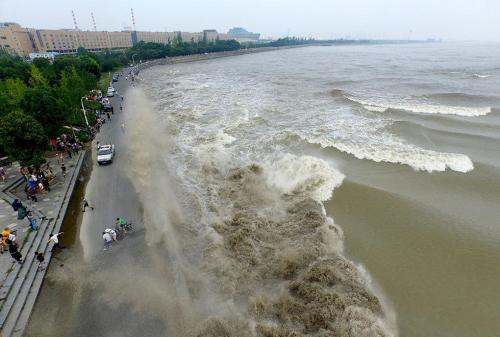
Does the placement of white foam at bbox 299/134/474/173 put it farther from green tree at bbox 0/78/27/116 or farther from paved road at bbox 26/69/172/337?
green tree at bbox 0/78/27/116

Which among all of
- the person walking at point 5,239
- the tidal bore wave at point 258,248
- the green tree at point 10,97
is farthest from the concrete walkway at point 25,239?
the tidal bore wave at point 258,248

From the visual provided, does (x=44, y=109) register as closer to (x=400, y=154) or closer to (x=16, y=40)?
(x=400, y=154)

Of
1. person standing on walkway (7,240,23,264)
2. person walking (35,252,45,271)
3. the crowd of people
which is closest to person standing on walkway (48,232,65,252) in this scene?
the crowd of people

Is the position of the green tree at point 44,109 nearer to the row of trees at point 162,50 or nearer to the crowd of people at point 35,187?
the crowd of people at point 35,187

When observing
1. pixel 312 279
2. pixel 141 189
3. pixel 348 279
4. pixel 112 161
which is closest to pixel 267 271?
pixel 312 279

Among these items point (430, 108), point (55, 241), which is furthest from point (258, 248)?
point (430, 108)

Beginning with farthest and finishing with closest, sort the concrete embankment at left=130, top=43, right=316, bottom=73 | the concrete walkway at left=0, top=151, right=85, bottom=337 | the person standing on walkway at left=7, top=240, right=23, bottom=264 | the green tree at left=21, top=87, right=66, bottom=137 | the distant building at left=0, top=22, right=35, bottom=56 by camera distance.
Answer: the distant building at left=0, top=22, right=35, bottom=56 → the concrete embankment at left=130, top=43, right=316, bottom=73 → the green tree at left=21, top=87, right=66, bottom=137 → the person standing on walkway at left=7, top=240, right=23, bottom=264 → the concrete walkway at left=0, top=151, right=85, bottom=337
